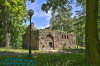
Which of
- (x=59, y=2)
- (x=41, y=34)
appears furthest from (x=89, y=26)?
(x=41, y=34)

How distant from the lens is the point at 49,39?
34062mm

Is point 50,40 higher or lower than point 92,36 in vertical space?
higher

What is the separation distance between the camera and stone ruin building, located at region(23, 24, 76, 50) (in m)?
32.7

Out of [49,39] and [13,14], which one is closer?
[13,14]

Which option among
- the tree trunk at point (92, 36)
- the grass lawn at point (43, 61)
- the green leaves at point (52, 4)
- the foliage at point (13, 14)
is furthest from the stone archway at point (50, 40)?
the tree trunk at point (92, 36)

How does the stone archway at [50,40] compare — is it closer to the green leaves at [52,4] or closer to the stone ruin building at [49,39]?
the stone ruin building at [49,39]

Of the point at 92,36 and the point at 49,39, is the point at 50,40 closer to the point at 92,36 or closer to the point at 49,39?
the point at 49,39

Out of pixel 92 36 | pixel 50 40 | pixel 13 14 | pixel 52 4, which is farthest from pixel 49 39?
A: pixel 92 36

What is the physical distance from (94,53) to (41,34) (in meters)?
25.1

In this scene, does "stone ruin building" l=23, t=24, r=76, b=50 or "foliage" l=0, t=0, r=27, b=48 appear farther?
"stone ruin building" l=23, t=24, r=76, b=50

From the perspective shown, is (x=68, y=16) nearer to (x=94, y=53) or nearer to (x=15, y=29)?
(x=15, y=29)

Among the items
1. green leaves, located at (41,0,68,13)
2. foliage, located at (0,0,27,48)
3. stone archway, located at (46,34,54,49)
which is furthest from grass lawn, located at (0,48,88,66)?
stone archway, located at (46,34,54,49)

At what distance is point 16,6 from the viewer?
2645cm

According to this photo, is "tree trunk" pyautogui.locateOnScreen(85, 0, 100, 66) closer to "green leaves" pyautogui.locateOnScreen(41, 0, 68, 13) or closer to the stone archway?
"green leaves" pyautogui.locateOnScreen(41, 0, 68, 13)
